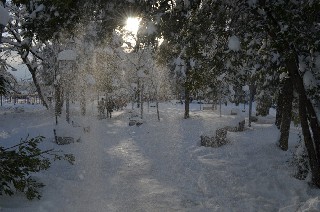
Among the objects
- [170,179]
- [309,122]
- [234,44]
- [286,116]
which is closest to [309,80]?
[309,122]

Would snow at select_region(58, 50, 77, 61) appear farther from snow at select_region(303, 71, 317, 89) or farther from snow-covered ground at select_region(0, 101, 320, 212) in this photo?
snow at select_region(303, 71, 317, 89)

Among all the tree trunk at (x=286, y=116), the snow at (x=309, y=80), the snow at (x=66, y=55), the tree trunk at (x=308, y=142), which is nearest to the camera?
the snow at (x=309, y=80)

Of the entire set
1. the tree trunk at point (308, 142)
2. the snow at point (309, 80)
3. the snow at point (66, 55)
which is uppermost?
the snow at point (66, 55)

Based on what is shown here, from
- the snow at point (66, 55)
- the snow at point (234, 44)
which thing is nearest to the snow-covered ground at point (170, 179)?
the snow at point (234, 44)

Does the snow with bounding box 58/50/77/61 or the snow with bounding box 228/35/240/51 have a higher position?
the snow with bounding box 58/50/77/61

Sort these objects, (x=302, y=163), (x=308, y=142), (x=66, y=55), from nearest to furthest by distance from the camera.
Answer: (x=308, y=142) < (x=302, y=163) < (x=66, y=55)

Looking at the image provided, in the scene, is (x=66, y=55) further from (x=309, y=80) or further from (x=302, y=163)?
(x=309, y=80)

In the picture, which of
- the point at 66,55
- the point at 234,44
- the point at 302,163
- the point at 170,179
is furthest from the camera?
the point at 66,55

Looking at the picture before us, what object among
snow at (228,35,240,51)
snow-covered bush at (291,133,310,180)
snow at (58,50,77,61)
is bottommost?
snow-covered bush at (291,133,310,180)

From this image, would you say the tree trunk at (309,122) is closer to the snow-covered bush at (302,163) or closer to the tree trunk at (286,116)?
the snow-covered bush at (302,163)

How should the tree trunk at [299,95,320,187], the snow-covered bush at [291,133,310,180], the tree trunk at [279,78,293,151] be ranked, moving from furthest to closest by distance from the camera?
the tree trunk at [279,78,293,151], the snow-covered bush at [291,133,310,180], the tree trunk at [299,95,320,187]

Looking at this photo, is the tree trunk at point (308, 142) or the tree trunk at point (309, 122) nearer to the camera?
the tree trunk at point (309, 122)

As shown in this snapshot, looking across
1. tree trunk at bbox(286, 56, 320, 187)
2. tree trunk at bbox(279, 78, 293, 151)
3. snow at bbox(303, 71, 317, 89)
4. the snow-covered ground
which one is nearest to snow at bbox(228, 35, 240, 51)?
tree trunk at bbox(286, 56, 320, 187)

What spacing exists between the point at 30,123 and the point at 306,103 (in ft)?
62.6
